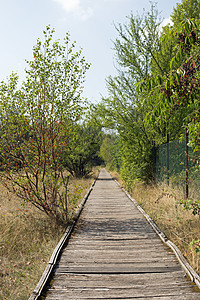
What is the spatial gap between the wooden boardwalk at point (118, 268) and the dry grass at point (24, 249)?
42 cm

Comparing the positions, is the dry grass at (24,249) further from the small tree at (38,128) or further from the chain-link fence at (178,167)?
the chain-link fence at (178,167)

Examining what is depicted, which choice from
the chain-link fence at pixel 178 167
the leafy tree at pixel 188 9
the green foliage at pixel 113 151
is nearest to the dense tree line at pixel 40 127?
the chain-link fence at pixel 178 167

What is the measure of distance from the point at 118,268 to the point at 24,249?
2657 millimetres

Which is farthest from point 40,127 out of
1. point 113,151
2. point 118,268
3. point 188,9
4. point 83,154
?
point 113,151

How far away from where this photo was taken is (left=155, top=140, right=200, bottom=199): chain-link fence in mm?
7934

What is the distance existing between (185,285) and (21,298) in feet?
7.52

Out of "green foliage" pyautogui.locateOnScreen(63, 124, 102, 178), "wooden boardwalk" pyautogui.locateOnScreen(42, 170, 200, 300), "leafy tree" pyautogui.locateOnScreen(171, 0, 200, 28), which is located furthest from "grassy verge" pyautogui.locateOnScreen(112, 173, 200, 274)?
"green foliage" pyautogui.locateOnScreen(63, 124, 102, 178)

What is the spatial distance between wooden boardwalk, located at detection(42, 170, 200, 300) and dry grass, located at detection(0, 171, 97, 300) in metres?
0.42

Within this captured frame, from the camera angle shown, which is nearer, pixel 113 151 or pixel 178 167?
pixel 178 167

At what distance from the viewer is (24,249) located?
5.88 metres

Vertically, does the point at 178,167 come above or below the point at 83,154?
below

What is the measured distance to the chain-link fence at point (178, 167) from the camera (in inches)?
312

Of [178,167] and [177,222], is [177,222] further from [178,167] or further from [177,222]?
[178,167]

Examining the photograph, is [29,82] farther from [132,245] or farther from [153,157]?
[153,157]
